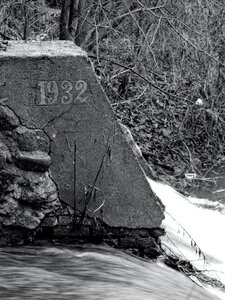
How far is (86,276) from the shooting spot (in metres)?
4.38

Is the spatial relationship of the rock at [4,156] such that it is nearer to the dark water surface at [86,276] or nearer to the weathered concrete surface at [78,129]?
the weathered concrete surface at [78,129]

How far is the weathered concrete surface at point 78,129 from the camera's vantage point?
4895 mm

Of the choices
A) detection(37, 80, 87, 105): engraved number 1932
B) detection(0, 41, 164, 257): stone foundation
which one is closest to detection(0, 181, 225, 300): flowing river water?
detection(0, 41, 164, 257): stone foundation

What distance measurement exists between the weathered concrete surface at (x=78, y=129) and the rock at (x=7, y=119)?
0.03 m

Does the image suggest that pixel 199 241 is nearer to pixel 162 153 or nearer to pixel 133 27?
pixel 133 27

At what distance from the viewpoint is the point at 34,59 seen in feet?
15.9

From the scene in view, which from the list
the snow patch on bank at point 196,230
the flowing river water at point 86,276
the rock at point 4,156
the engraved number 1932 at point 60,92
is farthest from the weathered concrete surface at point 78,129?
the snow patch on bank at point 196,230

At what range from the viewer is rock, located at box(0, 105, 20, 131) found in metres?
4.92

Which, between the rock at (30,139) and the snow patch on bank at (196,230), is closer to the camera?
the rock at (30,139)

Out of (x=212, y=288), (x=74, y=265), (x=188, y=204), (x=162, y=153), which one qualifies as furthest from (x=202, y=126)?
(x=74, y=265)

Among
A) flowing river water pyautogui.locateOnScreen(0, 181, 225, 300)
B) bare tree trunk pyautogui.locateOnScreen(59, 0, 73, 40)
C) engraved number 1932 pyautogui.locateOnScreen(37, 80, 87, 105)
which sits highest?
engraved number 1932 pyautogui.locateOnScreen(37, 80, 87, 105)

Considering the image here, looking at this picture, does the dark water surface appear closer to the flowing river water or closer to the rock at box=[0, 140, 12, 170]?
the flowing river water

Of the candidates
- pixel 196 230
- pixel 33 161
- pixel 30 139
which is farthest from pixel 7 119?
pixel 196 230

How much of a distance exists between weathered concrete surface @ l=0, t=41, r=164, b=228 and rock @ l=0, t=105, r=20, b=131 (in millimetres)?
33
